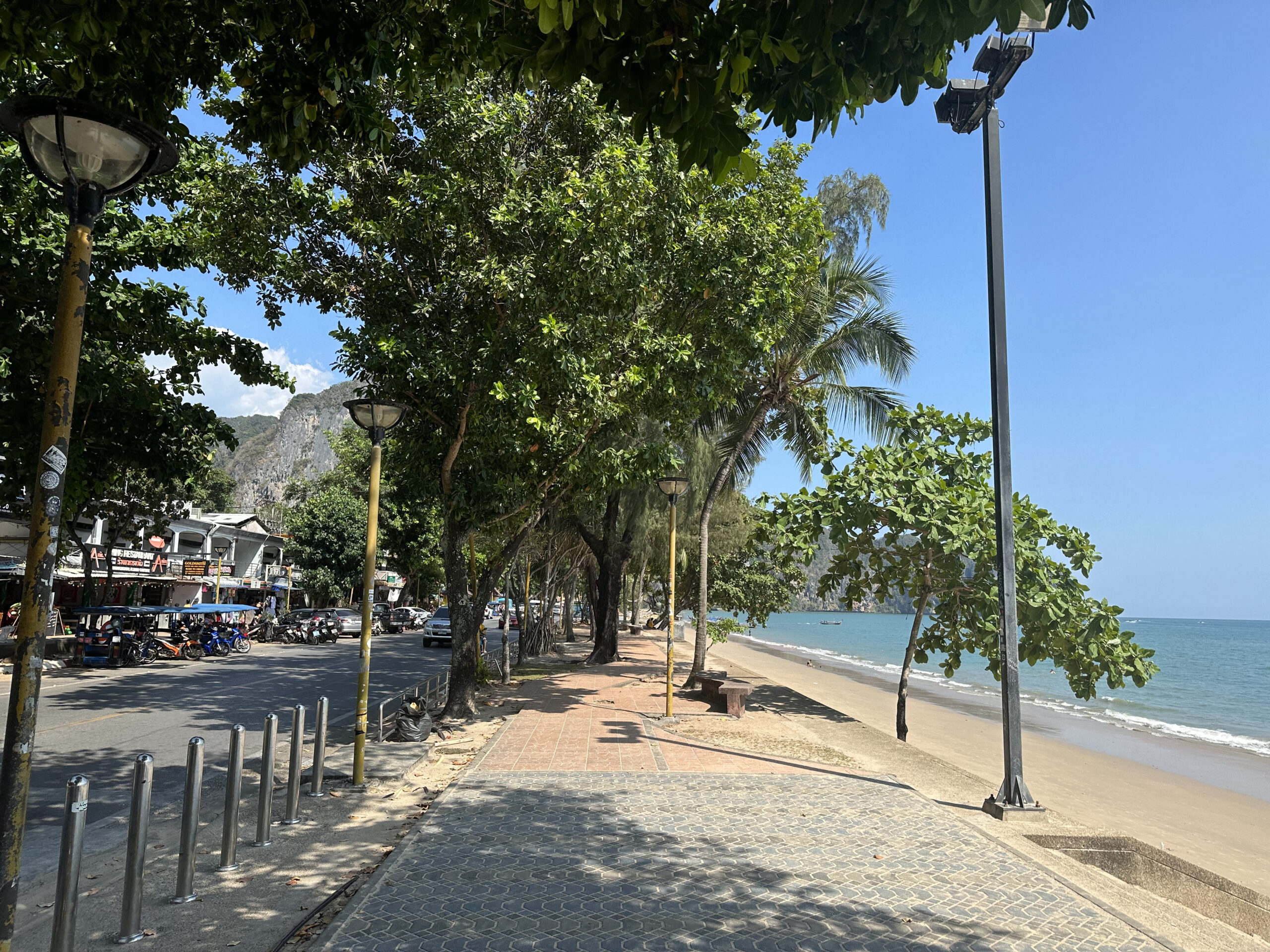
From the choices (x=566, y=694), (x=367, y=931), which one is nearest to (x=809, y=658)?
(x=566, y=694)

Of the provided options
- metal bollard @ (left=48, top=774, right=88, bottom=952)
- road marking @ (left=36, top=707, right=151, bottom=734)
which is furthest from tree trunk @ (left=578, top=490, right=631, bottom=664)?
metal bollard @ (left=48, top=774, right=88, bottom=952)

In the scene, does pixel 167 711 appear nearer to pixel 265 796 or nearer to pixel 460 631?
pixel 460 631

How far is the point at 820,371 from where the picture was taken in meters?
18.7

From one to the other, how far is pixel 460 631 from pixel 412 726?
7.20 feet

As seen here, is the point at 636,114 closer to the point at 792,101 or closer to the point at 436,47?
the point at 792,101

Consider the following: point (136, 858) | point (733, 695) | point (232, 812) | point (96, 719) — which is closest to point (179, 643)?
point (96, 719)

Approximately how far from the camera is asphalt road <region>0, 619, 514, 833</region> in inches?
334

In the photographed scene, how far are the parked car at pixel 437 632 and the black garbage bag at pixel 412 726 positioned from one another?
21.7 meters

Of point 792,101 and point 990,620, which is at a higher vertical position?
point 792,101

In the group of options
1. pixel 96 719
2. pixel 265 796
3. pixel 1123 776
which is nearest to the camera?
pixel 265 796

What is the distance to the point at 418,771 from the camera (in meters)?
9.51

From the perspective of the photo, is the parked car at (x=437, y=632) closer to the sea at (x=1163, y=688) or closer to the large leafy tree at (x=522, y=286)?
the sea at (x=1163, y=688)

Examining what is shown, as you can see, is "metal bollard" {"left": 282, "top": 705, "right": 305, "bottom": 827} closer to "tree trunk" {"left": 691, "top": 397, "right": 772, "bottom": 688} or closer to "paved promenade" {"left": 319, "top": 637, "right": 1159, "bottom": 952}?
"paved promenade" {"left": 319, "top": 637, "right": 1159, "bottom": 952}

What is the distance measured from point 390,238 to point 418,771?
23.6 ft
